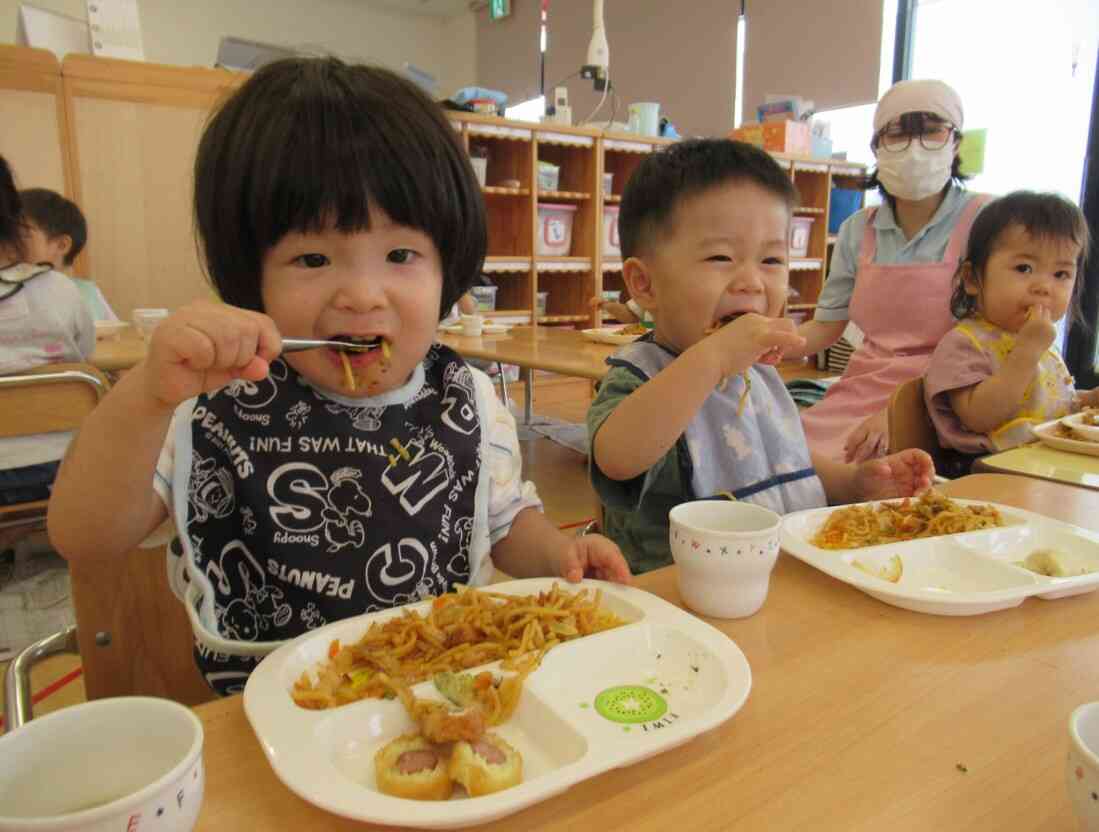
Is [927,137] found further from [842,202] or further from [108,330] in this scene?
[842,202]

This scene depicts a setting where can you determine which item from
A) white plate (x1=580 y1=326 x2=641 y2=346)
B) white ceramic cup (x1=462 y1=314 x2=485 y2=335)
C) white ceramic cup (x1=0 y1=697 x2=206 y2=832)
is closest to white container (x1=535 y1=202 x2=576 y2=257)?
white ceramic cup (x1=462 y1=314 x2=485 y2=335)

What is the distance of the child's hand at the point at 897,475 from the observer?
1.17m

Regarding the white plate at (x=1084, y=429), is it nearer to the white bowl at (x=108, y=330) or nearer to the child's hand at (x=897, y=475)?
the child's hand at (x=897, y=475)

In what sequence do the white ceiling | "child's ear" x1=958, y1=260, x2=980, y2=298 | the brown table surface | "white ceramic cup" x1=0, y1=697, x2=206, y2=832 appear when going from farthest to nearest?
1. the white ceiling
2. the brown table surface
3. "child's ear" x1=958, y1=260, x2=980, y2=298
4. "white ceramic cup" x1=0, y1=697, x2=206, y2=832

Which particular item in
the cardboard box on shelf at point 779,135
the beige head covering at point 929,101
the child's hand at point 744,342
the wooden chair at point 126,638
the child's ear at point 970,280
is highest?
the cardboard box on shelf at point 779,135

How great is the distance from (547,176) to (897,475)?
4190mm

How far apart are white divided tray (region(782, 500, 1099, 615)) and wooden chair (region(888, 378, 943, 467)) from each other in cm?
77

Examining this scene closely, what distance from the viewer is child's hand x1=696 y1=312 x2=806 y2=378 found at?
3.22 feet

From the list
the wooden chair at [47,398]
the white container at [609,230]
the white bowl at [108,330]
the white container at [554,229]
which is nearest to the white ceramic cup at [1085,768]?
the wooden chair at [47,398]

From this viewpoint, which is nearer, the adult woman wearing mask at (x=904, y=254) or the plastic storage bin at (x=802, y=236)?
the adult woman wearing mask at (x=904, y=254)

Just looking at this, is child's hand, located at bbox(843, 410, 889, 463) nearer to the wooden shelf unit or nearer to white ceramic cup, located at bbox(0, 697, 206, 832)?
white ceramic cup, located at bbox(0, 697, 206, 832)

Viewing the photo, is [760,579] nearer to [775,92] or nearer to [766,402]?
[766,402]

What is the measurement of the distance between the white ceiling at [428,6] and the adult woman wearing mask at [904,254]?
8077mm

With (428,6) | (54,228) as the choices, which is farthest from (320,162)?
(428,6)
